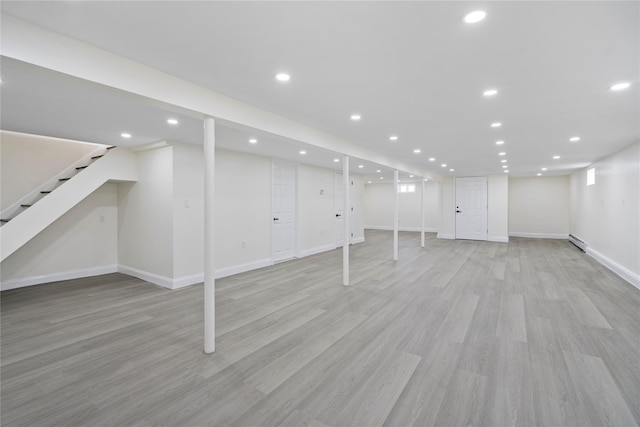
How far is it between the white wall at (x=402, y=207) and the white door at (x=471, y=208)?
1326 millimetres

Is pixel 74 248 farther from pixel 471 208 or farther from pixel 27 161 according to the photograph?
pixel 471 208

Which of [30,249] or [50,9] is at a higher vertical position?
[50,9]

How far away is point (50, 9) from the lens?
162cm

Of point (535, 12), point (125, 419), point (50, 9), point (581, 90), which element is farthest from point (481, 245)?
point (50, 9)

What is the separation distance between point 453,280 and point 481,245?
210 inches

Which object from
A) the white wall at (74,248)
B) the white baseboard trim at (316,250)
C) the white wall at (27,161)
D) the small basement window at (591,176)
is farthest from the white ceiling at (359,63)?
the small basement window at (591,176)

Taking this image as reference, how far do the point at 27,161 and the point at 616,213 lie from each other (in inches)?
449

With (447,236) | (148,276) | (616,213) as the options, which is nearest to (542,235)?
(447,236)

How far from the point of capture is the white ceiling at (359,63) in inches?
65.4

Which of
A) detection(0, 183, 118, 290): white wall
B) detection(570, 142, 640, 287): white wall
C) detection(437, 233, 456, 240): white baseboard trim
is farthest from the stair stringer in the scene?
detection(437, 233, 456, 240): white baseboard trim

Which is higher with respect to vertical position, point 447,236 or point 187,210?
point 187,210

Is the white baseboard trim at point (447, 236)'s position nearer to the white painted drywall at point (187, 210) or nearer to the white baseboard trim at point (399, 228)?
the white baseboard trim at point (399, 228)

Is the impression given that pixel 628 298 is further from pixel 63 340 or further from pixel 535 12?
pixel 63 340

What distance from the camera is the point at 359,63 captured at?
7.46 feet
